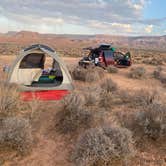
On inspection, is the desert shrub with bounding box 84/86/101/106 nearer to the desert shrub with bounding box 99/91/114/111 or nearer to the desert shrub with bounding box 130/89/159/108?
the desert shrub with bounding box 99/91/114/111

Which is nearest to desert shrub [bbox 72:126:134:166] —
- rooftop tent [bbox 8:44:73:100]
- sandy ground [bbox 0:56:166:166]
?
sandy ground [bbox 0:56:166:166]

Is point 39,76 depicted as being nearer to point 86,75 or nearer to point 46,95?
point 46,95

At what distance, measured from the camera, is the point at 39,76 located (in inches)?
432

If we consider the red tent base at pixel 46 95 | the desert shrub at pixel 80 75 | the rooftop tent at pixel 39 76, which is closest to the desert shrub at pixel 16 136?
the red tent base at pixel 46 95

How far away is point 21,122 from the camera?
6.02 metres

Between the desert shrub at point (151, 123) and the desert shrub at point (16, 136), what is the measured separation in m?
2.33

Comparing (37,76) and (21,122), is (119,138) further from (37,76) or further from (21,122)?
(37,76)

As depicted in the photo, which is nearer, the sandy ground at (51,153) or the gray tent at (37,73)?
the sandy ground at (51,153)

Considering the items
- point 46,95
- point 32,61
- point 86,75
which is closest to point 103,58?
point 86,75

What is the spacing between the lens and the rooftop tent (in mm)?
9281

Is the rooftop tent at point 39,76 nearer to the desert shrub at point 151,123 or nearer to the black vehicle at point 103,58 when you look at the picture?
the desert shrub at point 151,123

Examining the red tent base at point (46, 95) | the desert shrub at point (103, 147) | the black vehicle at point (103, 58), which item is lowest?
the desert shrub at point (103, 147)

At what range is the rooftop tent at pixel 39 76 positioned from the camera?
9.28 metres

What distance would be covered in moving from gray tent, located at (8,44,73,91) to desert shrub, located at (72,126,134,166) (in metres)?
4.20
